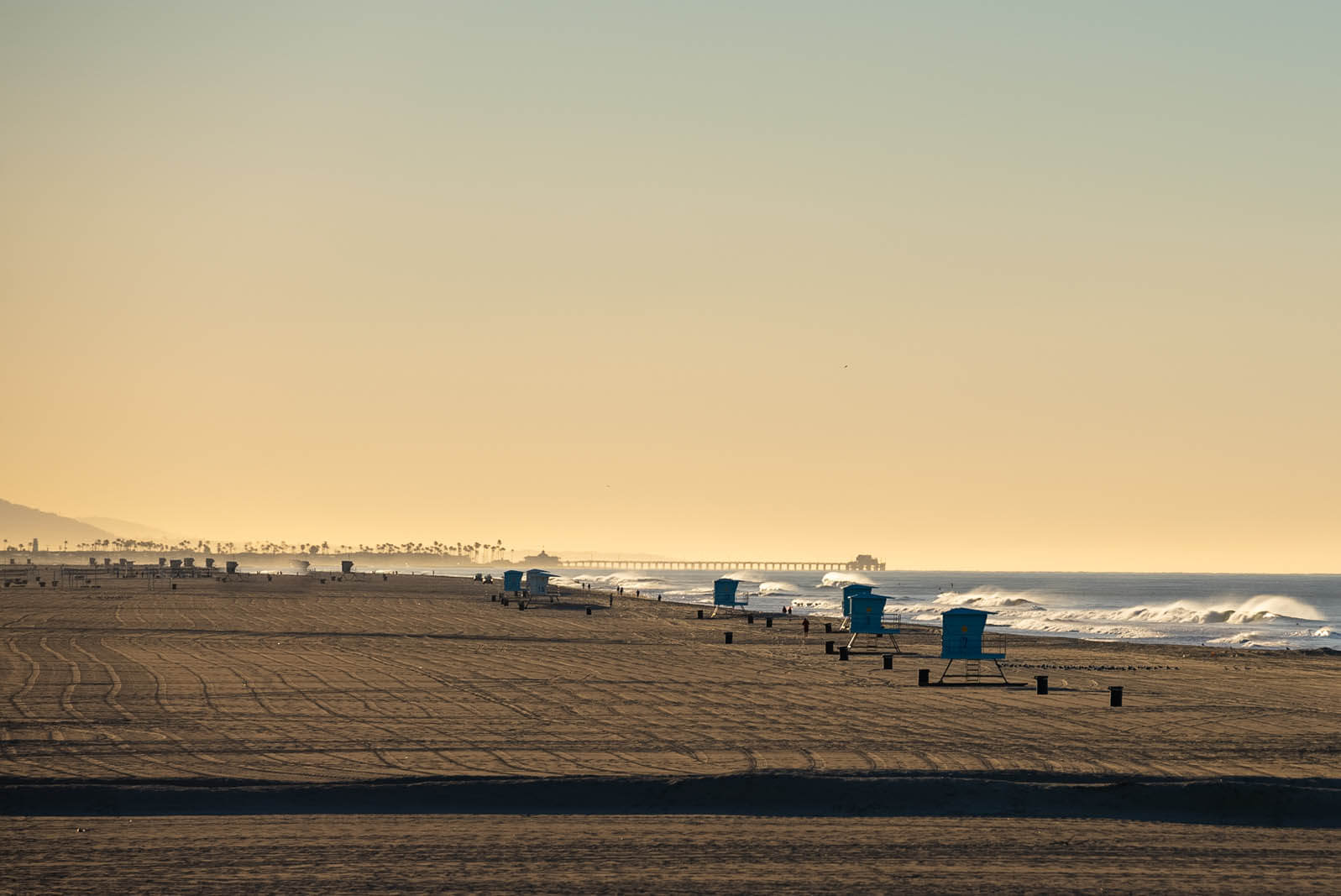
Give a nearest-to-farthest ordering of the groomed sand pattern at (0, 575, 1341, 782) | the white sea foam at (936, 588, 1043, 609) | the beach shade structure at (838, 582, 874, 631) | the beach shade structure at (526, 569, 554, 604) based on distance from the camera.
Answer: the groomed sand pattern at (0, 575, 1341, 782)
the beach shade structure at (838, 582, 874, 631)
the beach shade structure at (526, 569, 554, 604)
the white sea foam at (936, 588, 1043, 609)

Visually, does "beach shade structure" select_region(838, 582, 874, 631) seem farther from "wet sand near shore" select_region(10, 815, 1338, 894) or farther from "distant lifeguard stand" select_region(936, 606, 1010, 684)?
"wet sand near shore" select_region(10, 815, 1338, 894)

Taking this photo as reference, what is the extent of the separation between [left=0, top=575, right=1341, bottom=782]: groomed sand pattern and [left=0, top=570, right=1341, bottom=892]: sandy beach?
0.38 feet

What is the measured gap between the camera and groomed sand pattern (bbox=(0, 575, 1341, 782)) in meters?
15.9

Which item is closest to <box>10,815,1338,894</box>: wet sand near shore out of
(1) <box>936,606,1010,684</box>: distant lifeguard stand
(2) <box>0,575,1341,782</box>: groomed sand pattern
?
(2) <box>0,575,1341,782</box>: groomed sand pattern

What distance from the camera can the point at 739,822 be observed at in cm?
1264

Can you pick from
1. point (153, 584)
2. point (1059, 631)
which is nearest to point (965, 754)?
point (1059, 631)

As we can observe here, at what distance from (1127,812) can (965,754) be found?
3.61 m

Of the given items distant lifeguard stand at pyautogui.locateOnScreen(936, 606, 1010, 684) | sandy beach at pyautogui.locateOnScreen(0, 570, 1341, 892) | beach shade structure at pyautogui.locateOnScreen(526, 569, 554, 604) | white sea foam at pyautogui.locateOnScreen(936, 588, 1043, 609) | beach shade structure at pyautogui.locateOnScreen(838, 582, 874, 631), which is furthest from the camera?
white sea foam at pyautogui.locateOnScreen(936, 588, 1043, 609)

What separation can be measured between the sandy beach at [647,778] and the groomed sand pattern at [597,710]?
0.12 m

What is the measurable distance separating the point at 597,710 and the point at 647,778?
7.51 m

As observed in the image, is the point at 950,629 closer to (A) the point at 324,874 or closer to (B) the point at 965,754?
(B) the point at 965,754

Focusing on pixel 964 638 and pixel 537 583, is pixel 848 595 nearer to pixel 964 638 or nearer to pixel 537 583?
pixel 964 638

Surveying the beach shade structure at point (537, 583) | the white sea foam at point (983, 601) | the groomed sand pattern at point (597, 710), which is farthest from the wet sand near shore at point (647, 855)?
the white sea foam at point (983, 601)

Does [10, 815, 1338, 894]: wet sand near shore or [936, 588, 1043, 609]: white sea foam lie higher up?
[936, 588, 1043, 609]: white sea foam
